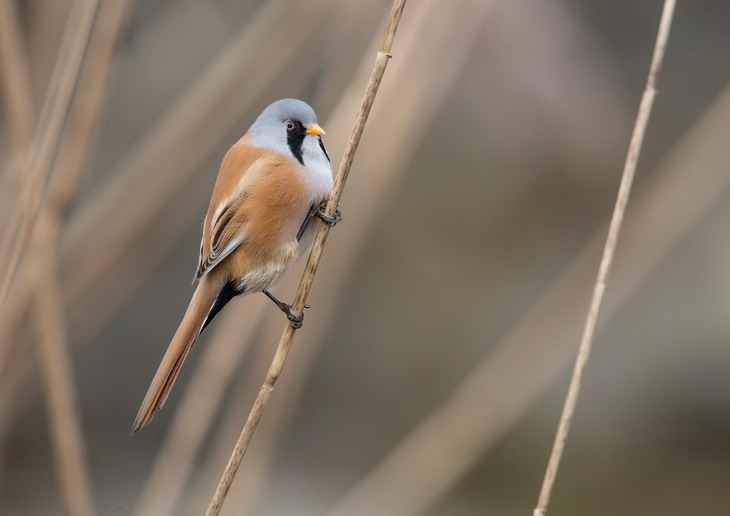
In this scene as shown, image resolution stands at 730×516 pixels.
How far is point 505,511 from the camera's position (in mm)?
3965

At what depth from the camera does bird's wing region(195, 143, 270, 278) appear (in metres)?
1.99

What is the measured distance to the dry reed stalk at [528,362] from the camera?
2.67m

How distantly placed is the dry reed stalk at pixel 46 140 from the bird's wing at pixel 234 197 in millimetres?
371

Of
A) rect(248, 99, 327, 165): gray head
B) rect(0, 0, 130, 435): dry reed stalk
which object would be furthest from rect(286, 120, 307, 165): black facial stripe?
rect(0, 0, 130, 435): dry reed stalk

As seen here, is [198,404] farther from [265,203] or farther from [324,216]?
[324,216]

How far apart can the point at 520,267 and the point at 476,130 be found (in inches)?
27.7

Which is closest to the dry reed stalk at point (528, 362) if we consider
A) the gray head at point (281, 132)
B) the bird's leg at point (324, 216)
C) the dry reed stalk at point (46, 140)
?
the bird's leg at point (324, 216)

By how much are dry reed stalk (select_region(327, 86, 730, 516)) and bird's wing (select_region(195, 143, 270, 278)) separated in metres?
0.93

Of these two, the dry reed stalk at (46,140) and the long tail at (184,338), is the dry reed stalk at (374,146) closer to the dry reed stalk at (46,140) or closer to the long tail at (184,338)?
the long tail at (184,338)

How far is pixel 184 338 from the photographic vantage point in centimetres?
181

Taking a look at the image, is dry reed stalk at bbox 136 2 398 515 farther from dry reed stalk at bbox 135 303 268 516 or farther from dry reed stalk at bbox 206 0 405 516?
dry reed stalk at bbox 206 0 405 516

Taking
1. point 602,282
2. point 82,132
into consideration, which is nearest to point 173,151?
point 82,132

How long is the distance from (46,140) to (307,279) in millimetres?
694

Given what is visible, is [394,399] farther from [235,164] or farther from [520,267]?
[235,164]
